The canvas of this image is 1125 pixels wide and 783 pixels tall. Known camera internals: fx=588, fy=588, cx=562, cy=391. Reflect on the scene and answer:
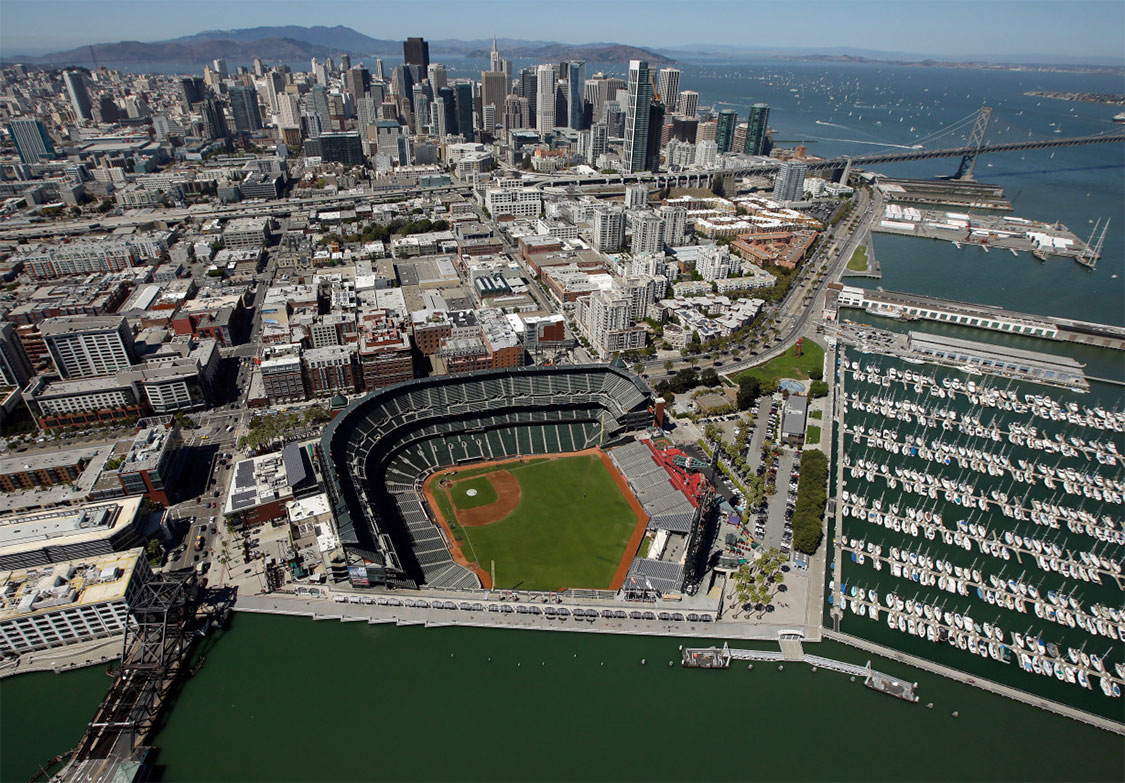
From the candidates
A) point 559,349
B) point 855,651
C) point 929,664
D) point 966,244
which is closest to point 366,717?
point 855,651

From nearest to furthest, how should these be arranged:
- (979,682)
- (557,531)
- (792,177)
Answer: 1. (979,682)
2. (557,531)
3. (792,177)

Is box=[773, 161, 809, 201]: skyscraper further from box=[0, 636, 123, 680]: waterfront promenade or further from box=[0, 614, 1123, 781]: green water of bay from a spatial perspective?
box=[0, 636, 123, 680]: waterfront promenade

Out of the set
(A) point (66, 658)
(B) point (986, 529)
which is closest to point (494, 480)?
(A) point (66, 658)

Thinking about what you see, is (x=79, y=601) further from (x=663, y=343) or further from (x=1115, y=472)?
(x=1115, y=472)

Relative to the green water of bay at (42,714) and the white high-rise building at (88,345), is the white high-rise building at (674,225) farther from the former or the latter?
the green water of bay at (42,714)

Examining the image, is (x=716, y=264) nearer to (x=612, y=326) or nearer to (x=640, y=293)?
(x=640, y=293)

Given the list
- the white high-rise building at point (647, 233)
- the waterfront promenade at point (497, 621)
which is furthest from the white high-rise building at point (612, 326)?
the waterfront promenade at point (497, 621)
